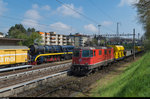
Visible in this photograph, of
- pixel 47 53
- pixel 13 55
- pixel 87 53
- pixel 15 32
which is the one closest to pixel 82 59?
pixel 87 53

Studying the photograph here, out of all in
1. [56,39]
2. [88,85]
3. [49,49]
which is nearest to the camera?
[88,85]

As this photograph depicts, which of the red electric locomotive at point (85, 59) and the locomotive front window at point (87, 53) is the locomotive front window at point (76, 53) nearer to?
the red electric locomotive at point (85, 59)

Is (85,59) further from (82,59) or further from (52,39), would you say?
(52,39)

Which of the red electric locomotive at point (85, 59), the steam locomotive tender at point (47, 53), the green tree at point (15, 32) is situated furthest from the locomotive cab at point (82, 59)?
the green tree at point (15, 32)

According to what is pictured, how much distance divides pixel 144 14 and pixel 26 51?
56.3 ft

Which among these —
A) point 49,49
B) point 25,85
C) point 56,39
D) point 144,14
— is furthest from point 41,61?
point 56,39

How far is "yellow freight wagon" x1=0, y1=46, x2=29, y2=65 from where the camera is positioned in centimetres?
1772

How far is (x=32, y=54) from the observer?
2317 centimetres

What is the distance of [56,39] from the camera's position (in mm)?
90562

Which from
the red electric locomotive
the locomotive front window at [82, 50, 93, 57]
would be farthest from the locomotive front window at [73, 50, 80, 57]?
the locomotive front window at [82, 50, 93, 57]

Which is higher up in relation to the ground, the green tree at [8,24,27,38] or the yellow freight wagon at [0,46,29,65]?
the green tree at [8,24,27,38]

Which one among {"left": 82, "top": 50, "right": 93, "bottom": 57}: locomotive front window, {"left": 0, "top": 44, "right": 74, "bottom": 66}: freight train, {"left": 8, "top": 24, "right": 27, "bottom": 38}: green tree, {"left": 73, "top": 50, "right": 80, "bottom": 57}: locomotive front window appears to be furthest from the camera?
{"left": 8, "top": 24, "right": 27, "bottom": 38}: green tree

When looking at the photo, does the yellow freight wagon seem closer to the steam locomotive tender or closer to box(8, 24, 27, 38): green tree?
the steam locomotive tender

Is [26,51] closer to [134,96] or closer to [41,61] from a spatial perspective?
[41,61]
